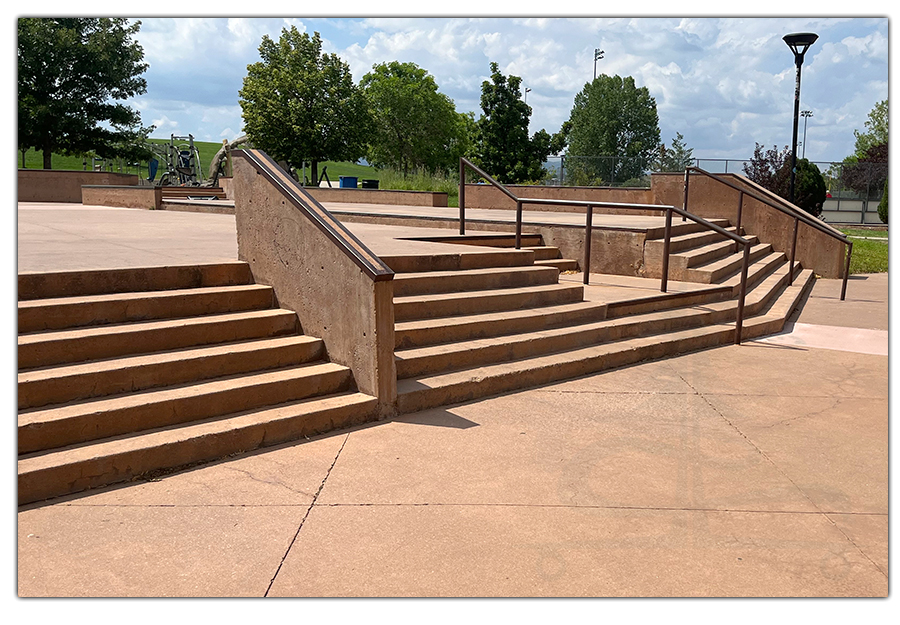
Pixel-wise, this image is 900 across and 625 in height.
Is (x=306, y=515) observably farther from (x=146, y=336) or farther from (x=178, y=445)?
(x=146, y=336)

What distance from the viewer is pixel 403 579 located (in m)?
3.24

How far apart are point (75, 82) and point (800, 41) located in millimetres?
33747

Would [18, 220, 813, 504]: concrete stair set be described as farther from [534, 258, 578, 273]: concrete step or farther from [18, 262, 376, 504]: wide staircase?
[534, 258, 578, 273]: concrete step

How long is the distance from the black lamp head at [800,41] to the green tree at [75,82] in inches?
1248

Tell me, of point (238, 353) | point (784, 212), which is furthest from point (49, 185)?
point (238, 353)

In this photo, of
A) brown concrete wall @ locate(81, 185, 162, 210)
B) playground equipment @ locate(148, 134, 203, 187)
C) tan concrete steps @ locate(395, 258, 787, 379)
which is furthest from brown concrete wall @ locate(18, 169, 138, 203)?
tan concrete steps @ locate(395, 258, 787, 379)

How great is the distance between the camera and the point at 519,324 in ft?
23.5

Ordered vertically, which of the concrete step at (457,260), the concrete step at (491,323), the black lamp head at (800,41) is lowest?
the concrete step at (491,323)

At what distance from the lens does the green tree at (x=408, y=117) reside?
68125 mm

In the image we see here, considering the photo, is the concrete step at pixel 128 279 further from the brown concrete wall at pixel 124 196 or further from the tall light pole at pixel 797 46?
the tall light pole at pixel 797 46

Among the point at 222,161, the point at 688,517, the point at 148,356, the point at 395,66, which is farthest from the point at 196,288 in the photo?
the point at 395,66

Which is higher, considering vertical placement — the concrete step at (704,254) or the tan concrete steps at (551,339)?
the concrete step at (704,254)

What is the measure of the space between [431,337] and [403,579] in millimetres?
3358

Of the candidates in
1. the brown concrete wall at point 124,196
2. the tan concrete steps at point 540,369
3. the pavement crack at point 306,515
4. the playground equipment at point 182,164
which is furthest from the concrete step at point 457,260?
the playground equipment at point 182,164
